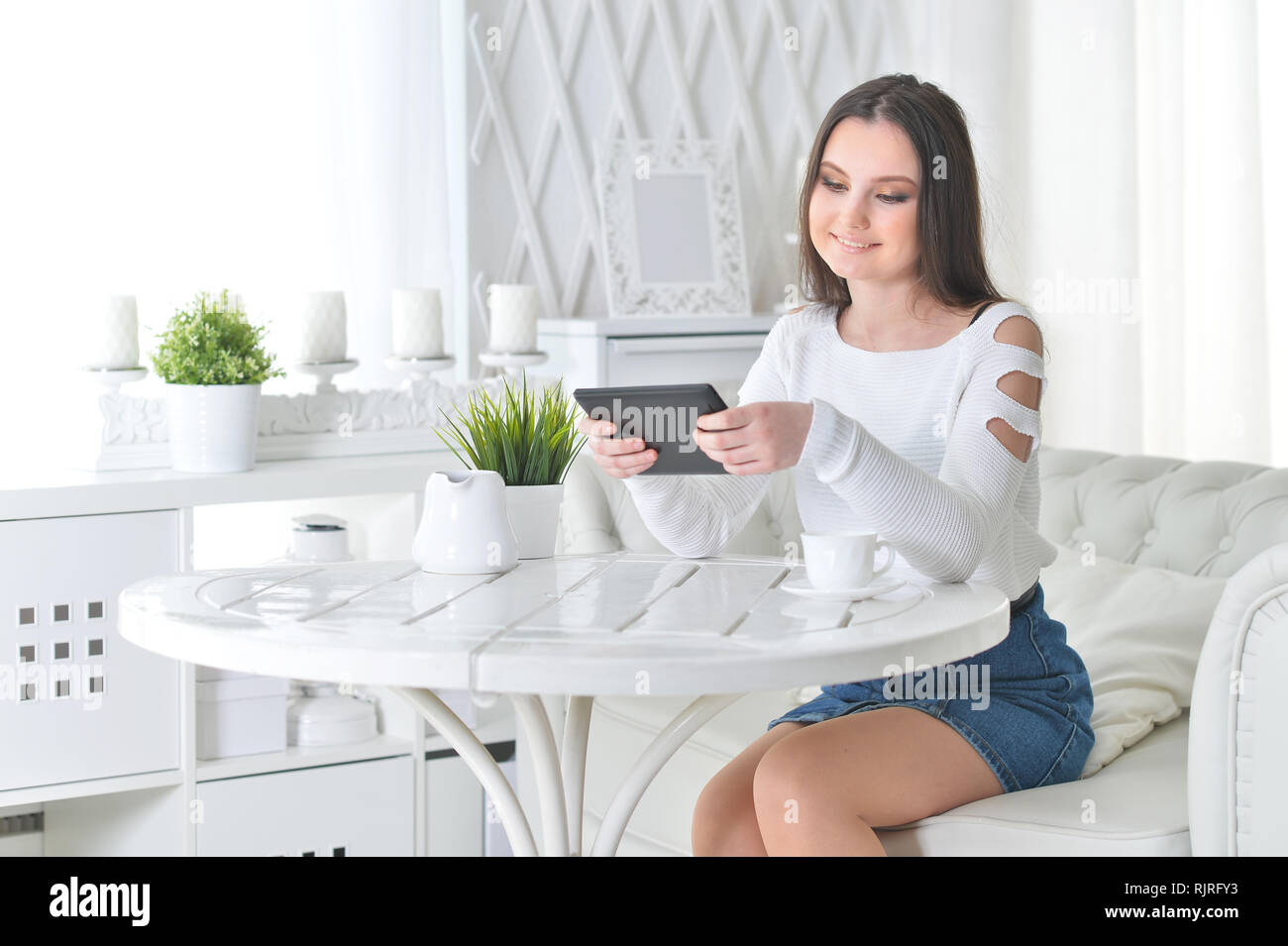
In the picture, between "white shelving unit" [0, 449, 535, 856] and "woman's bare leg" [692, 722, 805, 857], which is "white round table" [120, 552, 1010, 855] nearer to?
"woman's bare leg" [692, 722, 805, 857]

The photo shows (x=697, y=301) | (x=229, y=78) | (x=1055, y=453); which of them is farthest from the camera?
(x=697, y=301)

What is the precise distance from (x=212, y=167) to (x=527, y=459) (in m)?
1.23

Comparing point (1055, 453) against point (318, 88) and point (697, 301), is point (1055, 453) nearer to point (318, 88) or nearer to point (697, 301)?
point (697, 301)

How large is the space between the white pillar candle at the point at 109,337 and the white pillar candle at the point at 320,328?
0.24 meters

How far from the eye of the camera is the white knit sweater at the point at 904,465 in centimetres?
116

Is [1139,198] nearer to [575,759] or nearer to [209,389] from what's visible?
[209,389]

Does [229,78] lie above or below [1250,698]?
above

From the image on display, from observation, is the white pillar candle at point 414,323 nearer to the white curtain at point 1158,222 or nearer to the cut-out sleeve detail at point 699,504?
the cut-out sleeve detail at point 699,504

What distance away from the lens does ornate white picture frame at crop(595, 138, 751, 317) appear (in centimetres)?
272

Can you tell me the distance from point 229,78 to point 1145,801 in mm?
1782

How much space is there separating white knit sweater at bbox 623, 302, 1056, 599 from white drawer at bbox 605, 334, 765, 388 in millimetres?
1073

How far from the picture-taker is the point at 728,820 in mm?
1289

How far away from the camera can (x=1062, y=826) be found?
1.25 m
